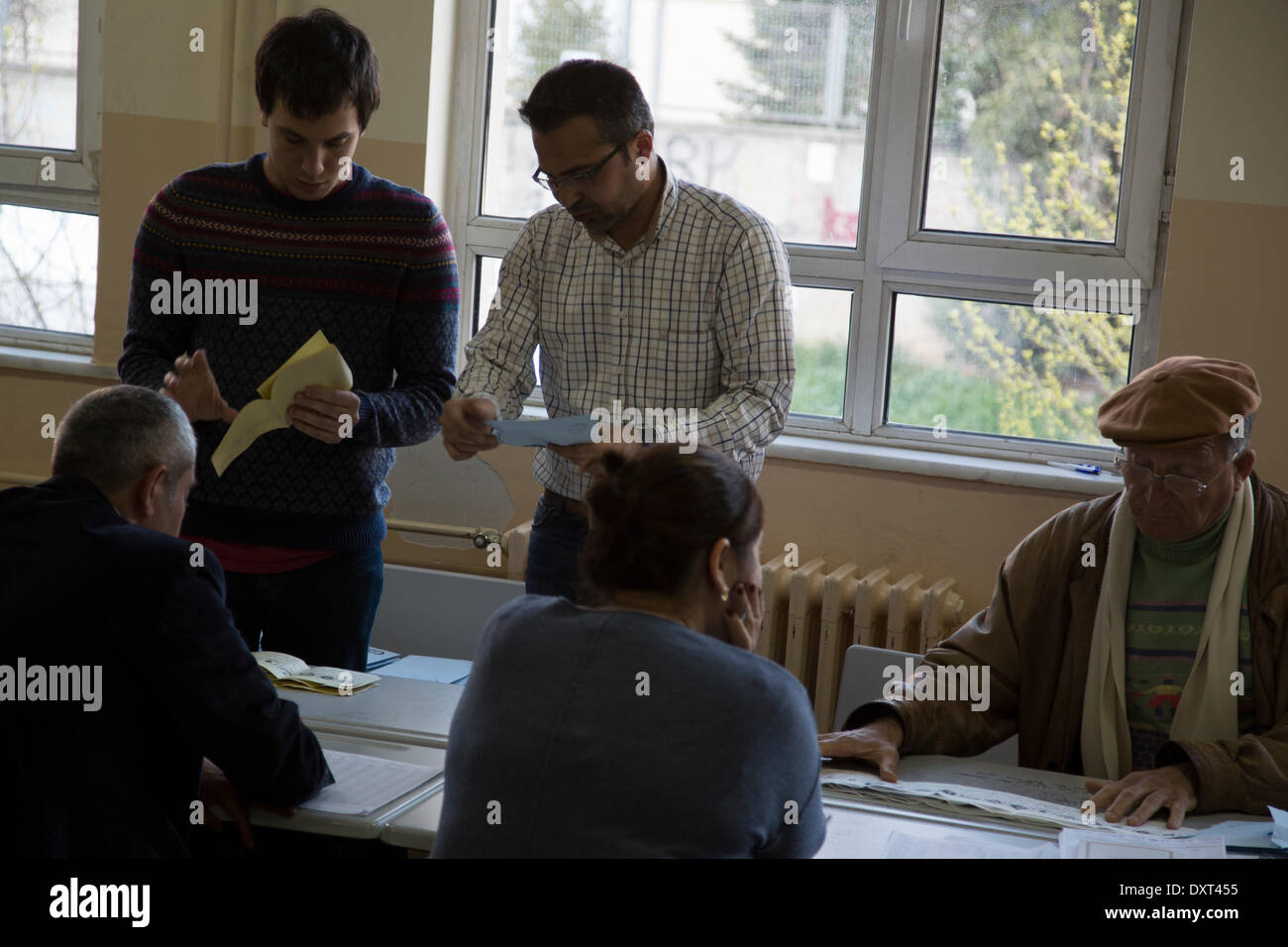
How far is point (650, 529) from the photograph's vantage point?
1.54 m

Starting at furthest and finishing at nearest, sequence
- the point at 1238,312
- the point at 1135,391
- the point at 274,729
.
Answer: the point at 1238,312 < the point at 1135,391 < the point at 274,729

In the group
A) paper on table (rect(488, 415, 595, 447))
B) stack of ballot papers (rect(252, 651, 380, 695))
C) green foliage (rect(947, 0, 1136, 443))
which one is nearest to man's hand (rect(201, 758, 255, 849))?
stack of ballot papers (rect(252, 651, 380, 695))

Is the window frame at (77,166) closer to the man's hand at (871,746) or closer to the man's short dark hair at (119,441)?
the man's short dark hair at (119,441)

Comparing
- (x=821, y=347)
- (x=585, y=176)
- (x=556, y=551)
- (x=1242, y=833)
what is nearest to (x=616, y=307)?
(x=585, y=176)

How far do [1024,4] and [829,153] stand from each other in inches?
28.2

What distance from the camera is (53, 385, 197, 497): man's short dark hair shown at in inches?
71.4

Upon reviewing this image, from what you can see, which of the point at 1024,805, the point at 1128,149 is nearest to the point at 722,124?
the point at 1128,149

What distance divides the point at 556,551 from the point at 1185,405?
1219mm

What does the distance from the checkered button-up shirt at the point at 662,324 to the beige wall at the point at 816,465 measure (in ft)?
4.36

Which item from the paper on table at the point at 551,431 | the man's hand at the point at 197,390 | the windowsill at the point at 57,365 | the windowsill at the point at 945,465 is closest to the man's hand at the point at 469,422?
the paper on table at the point at 551,431

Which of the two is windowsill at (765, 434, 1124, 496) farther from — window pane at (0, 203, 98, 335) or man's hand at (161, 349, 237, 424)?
window pane at (0, 203, 98, 335)

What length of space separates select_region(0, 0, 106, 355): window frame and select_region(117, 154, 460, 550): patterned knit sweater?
218 centimetres
